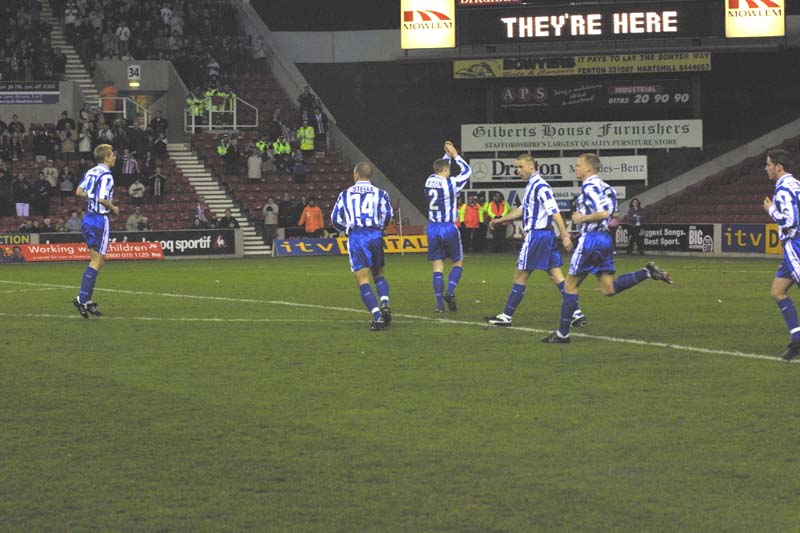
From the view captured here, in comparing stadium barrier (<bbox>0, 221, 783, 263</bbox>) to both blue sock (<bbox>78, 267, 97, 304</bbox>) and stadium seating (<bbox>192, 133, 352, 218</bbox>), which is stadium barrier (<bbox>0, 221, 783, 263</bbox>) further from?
blue sock (<bbox>78, 267, 97, 304</bbox>)

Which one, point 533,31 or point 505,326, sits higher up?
point 533,31

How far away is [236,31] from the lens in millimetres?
50562

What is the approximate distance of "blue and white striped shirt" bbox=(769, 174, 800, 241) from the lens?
1232cm

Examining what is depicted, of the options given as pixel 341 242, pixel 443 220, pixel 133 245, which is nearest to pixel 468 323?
pixel 443 220

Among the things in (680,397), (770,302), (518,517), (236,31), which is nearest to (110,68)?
(236,31)

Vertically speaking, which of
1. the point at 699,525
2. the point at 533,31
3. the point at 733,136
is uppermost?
the point at 533,31

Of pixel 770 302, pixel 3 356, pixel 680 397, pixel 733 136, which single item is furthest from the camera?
pixel 733 136

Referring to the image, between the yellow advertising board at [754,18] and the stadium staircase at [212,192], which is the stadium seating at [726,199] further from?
the stadium staircase at [212,192]

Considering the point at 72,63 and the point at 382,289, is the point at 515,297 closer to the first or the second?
the point at 382,289

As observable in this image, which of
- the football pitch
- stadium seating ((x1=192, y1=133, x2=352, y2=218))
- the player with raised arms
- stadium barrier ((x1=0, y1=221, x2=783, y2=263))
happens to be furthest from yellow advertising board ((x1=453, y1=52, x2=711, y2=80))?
the football pitch

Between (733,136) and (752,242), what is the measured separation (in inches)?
455

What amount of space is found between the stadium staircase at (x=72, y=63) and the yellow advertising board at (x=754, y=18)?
21740 mm

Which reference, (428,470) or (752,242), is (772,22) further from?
(428,470)

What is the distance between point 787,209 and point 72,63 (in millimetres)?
40000
